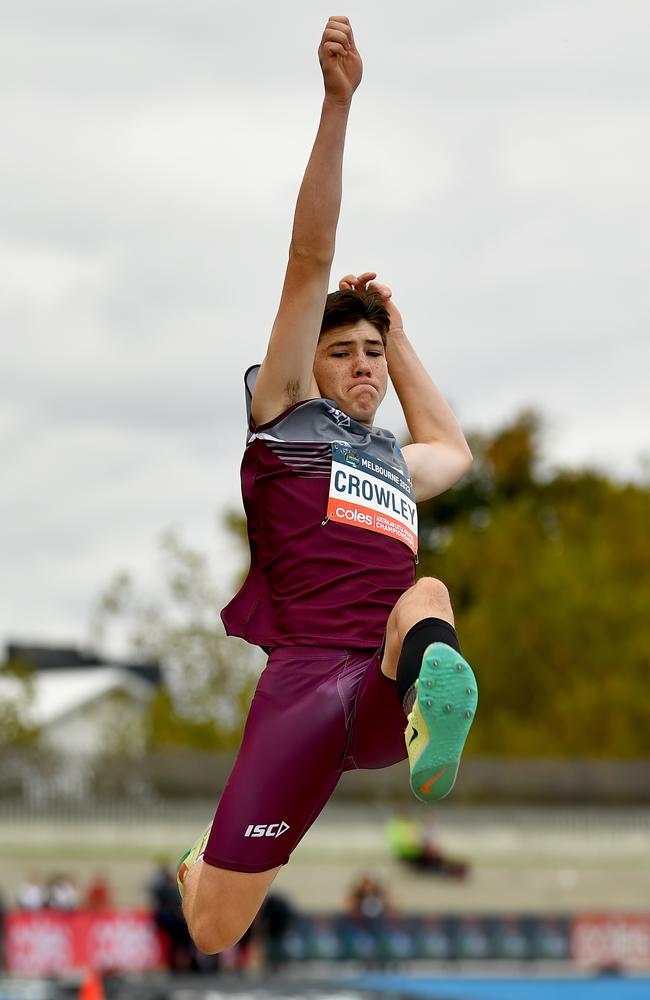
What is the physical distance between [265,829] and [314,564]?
0.94m

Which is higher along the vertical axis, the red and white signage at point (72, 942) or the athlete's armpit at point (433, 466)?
the athlete's armpit at point (433, 466)

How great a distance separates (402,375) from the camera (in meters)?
6.81

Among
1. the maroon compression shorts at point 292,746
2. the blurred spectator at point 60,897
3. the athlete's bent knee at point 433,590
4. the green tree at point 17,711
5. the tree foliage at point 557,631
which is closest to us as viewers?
the athlete's bent knee at point 433,590

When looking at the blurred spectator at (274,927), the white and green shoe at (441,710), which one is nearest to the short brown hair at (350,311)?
the white and green shoe at (441,710)

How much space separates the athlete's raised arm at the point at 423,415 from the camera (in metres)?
6.70

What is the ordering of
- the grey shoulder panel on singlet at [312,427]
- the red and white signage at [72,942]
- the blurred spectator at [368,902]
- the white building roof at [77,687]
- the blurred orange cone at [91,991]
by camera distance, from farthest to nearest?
the white building roof at [77,687] < the blurred spectator at [368,902] < the red and white signage at [72,942] < the blurred orange cone at [91,991] < the grey shoulder panel on singlet at [312,427]

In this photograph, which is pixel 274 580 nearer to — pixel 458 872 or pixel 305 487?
pixel 305 487

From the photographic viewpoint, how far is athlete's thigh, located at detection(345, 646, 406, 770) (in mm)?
5727

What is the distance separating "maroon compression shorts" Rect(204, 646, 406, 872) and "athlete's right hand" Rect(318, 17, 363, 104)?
189 cm

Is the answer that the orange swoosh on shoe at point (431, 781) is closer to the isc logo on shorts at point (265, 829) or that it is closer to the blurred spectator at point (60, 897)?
the isc logo on shorts at point (265, 829)

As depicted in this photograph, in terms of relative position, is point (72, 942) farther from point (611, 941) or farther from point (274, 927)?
point (611, 941)

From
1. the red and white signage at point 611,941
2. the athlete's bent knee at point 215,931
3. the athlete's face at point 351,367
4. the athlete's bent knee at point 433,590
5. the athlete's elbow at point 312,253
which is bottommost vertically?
the athlete's bent knee at point 215,931

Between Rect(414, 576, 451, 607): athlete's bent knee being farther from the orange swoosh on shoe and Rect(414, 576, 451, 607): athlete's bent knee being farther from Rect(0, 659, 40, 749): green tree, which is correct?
Rect(0, 659, 40, 749): green tree

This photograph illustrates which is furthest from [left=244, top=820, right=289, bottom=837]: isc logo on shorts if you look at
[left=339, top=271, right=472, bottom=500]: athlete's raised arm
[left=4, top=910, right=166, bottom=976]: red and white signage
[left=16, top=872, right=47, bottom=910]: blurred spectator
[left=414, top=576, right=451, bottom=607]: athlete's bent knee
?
[left=16, top=872, right=47, bottom=910]: blurred spectator
